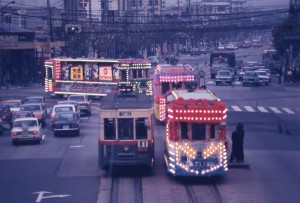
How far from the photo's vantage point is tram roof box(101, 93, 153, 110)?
78.8ft

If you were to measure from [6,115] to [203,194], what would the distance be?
933 inches

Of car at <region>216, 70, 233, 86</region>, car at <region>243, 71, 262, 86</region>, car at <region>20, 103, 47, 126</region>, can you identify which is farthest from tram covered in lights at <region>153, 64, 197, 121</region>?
car at <region>216, 70, 233, 86</region>

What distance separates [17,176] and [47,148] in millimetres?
7719

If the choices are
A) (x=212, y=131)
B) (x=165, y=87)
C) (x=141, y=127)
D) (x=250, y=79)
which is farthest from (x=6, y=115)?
(x=250, y=79)

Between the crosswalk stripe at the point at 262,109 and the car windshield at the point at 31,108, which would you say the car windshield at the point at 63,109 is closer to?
the car windshield at the point at 31,108

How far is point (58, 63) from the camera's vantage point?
57812 mm

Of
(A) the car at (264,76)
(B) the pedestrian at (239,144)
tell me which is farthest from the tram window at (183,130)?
(A) the car at (264,76)

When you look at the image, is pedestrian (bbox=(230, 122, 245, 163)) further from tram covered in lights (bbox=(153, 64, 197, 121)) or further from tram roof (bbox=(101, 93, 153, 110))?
tram covered in lights (bbox=(153, 64, 197, 121))

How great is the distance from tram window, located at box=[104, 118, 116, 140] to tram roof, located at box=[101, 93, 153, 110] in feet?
1.65

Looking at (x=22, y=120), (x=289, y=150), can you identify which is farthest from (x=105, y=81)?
(x=289, y=150)

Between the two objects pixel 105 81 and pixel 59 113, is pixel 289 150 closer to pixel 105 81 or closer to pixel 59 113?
pixel 59 113

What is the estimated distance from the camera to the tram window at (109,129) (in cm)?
2367

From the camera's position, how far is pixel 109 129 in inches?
938

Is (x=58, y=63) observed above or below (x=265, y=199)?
above
